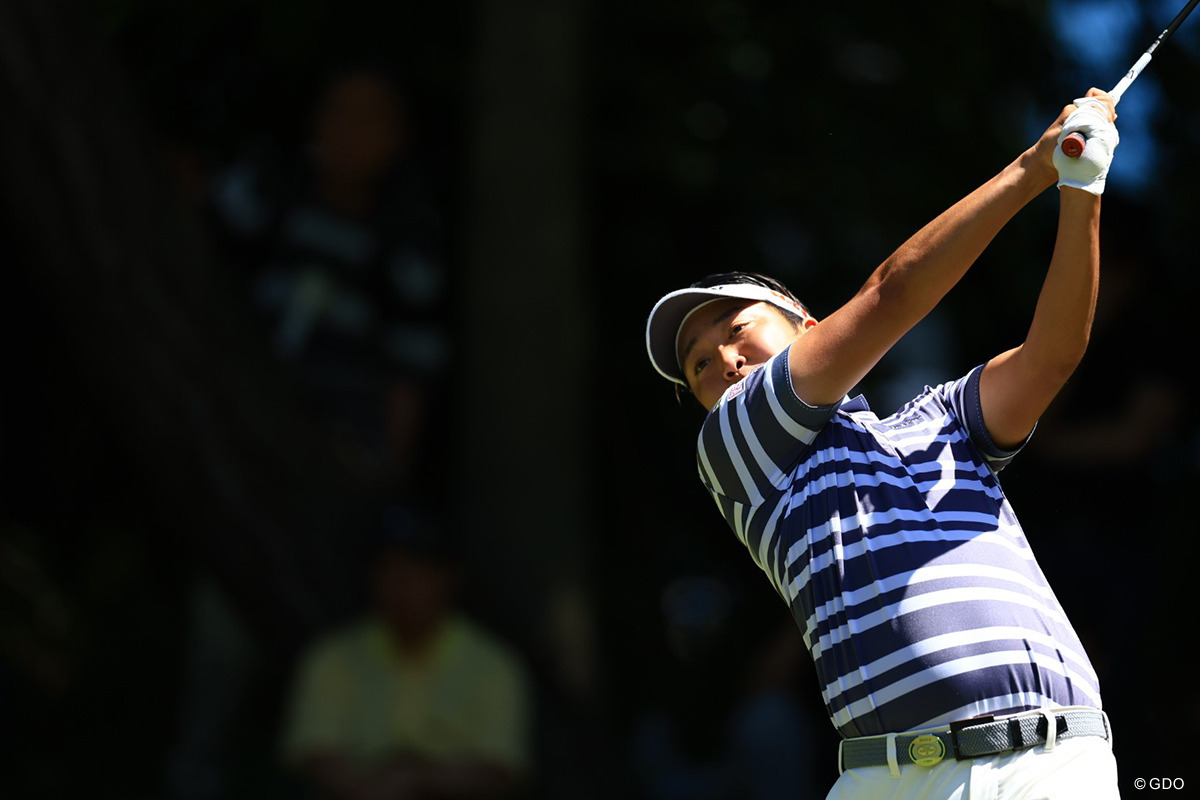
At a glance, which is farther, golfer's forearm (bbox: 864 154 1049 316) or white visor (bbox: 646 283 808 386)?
white visor (bbox: 646 283 808 386)

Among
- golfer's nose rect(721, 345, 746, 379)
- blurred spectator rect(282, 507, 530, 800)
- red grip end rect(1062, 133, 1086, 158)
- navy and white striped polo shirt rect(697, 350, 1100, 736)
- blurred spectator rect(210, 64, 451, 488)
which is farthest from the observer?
blurred spectator rect(210, 64, 451, 488)

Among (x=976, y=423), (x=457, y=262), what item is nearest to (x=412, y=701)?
(x=457, y=262)

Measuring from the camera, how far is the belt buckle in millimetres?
2508

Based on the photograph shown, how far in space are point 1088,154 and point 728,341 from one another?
0.80 m

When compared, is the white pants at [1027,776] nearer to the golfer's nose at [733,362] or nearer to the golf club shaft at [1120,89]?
the golfer's nose at [733,362]

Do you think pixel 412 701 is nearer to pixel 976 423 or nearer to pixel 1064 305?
pixel 976 423

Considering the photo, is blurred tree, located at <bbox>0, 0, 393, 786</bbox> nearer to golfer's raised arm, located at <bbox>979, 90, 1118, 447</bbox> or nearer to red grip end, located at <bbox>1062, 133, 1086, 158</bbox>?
golfer's raised arm, located at <bbox>979, 90, 1118, 447</bbox>

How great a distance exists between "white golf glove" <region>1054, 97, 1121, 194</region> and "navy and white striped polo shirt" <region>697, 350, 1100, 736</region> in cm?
45

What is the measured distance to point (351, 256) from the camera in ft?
19.3

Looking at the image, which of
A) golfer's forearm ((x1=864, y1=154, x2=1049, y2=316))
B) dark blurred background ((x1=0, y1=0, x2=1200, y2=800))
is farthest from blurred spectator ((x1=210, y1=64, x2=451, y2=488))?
golfer's forearm ((x1=864, y1=154, x2=1049, y2=316))

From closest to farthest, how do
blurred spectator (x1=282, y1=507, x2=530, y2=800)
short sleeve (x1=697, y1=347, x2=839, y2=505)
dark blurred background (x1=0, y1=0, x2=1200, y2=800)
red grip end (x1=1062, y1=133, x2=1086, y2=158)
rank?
1. red grip end (x1=1062, y1=133, x2=1086, y2=158)
2. short sleeve (x1=697, y1=347, x2=839, y2=505)
3. blurred spectator (x1=282, y1=507, x2=530, y2=800)
4. dark blurred background (x1=0, y1=0, x2=1200, y2=800)

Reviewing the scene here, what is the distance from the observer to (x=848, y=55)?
6328mm

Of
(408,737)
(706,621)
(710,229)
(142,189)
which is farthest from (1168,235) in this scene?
(142,189)

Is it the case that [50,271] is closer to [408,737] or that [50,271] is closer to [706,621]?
[408,737]
